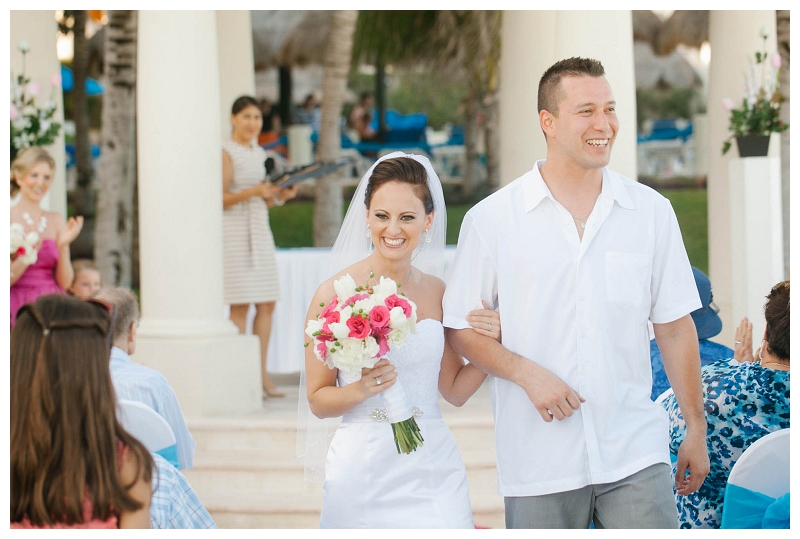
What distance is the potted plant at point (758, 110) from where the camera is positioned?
26.0 ft

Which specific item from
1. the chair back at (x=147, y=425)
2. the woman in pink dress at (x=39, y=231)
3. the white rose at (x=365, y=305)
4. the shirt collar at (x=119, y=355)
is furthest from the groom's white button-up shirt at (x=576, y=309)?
the woman in pink dress at (x=39, y=231)

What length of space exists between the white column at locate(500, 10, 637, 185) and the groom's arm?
13.7 ft

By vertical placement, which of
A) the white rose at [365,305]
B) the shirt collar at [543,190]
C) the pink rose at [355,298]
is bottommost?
the white rose at [365,305]

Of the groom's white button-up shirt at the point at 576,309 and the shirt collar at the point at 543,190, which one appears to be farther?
the shirt collar at the point at 543,190

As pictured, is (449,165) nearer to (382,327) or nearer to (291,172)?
(291,172)

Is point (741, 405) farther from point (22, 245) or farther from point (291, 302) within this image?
point (291, 302)

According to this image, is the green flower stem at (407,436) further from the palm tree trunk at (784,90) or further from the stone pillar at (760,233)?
the palm tree trunk at (784,90)

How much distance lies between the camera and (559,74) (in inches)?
137

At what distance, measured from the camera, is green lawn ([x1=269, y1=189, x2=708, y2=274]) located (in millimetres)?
17672

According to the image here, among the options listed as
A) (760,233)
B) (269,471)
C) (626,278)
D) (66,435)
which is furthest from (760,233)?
(66,435)

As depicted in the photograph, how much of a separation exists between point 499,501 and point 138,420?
114 inches

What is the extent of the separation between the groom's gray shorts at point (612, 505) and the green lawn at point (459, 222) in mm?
14031

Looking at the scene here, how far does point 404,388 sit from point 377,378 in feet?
0.84

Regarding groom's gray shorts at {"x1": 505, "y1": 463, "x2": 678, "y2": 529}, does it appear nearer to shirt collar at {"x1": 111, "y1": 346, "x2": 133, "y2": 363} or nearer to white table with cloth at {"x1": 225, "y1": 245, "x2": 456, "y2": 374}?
shirt collar at {"x1": 111, "y1": 346, "x2": 133, "y2": 363}
